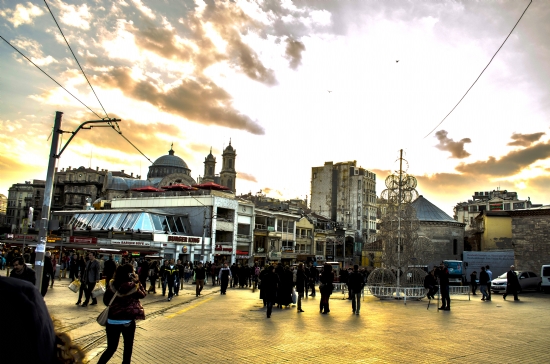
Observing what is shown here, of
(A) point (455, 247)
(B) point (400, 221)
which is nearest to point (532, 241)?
(B) point (400, 221)

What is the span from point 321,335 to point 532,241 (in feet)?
99.9

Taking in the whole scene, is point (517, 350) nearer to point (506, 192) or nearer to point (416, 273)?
point (416, 273)

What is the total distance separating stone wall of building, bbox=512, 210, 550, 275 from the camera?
34.1 m

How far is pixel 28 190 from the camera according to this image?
131 meters

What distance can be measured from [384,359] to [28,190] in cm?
14294

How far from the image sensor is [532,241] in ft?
113

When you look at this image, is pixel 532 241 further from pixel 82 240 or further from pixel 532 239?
pixel 82 240

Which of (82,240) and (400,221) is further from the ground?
(400,221)

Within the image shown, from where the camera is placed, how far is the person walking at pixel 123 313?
654 centimetres

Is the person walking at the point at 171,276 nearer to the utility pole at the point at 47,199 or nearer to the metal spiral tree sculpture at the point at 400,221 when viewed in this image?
the utility pole at the point at 47,199

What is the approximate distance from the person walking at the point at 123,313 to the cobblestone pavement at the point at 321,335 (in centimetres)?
151

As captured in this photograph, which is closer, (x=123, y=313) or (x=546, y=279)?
(x=123, y=313)

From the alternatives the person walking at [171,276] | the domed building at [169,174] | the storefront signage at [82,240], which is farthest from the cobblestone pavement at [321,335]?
the domed building at [169,174]

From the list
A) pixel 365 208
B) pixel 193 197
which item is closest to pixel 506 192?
pixel 365 208
